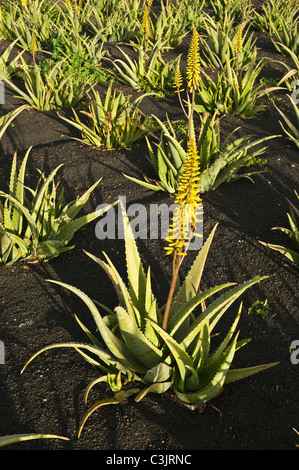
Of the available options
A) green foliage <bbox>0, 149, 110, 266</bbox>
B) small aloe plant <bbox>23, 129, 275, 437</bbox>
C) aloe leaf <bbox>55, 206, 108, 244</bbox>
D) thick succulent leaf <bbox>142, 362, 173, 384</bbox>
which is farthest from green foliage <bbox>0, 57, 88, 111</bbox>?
thick succulent leaf <bbox>142, 362, 173, 384</bbox>

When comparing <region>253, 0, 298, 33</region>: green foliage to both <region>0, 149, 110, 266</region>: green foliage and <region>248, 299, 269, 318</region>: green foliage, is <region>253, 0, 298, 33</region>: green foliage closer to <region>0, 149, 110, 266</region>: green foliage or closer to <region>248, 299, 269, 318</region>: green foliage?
<region>0, 149, 110, 266</region>: green foliage

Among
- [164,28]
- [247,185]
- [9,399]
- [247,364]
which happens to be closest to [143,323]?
[247,364]

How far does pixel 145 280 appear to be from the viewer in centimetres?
228

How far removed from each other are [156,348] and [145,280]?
39 cm

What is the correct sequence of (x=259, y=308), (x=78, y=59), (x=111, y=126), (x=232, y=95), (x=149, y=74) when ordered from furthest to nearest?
(x=78, y=59)
(x=149, y=74)
(x=232, y=95)
(x=111, y=126)
(x=259, y=308)

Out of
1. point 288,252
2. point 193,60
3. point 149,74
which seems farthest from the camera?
point 149,74

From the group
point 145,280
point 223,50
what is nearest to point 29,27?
point 223,50

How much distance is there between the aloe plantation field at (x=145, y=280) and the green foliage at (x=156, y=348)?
0.4 inches

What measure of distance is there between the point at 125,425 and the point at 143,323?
0.50 meters

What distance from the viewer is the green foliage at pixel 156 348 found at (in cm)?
197

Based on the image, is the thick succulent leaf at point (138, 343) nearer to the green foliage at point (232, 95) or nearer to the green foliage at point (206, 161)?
the green foliage at point (206, 161)

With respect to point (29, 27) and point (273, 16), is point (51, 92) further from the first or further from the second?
point (273, 16)

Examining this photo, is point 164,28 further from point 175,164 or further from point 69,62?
point 175,164

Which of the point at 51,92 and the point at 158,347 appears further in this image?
the point at 51,92
